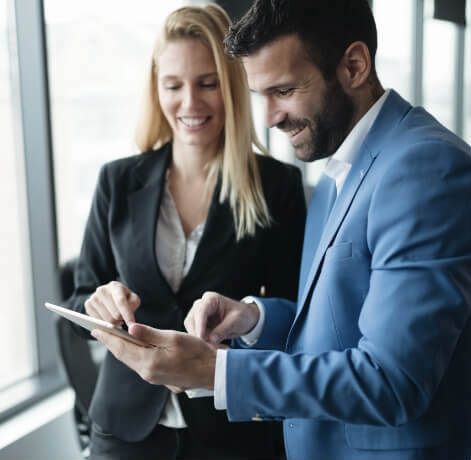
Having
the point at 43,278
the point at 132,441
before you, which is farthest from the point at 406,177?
the point at 43,278

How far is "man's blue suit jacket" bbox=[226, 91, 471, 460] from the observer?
1.01 metres

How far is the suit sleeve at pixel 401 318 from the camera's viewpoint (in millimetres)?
1005

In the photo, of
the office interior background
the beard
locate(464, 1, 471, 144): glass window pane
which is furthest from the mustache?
locate(464, 1, 471, 144): glass window pane

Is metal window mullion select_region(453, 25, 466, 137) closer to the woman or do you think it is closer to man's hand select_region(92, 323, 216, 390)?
the woman

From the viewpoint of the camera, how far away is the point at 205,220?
1.75m

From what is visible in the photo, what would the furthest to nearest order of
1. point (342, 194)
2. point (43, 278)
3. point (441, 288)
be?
point (43, 278)
point (342, 194)
point (441, 288)

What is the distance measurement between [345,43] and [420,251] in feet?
1.79

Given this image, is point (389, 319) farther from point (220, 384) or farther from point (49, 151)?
point (49, 151)

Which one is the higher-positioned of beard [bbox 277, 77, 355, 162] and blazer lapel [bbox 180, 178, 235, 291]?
beard [bbox 277, 77, 355, 162]

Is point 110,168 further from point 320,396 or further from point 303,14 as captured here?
point 320,396

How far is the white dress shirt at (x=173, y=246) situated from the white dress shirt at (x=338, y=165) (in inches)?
8.9

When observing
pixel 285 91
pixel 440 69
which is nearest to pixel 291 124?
pixel 285 91

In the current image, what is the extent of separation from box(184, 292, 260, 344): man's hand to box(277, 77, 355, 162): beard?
44 cm

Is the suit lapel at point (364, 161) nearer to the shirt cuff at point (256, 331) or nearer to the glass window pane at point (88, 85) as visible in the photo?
the shirt cuff at point (256, 331)
